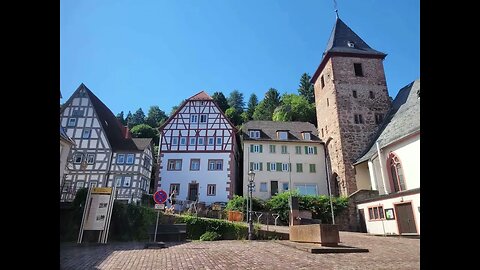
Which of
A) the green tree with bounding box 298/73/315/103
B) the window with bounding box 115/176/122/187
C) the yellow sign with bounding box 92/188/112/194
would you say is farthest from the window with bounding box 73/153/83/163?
the green tree with bounding box 298/73/315/103

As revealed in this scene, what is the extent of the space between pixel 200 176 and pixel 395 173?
710 inches

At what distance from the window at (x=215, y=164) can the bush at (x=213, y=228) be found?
1299 cm

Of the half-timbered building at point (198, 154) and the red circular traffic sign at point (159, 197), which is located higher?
the half-timbered building at point (198, 154)

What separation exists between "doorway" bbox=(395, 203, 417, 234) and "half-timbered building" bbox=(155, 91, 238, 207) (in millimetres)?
15316

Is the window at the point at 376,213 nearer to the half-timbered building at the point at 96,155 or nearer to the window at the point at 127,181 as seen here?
the half-timbered building at the point at 96,155

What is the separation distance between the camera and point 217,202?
2980 centimetres

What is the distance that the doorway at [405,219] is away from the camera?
62.8 feet

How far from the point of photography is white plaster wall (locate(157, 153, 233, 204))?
30.4 m

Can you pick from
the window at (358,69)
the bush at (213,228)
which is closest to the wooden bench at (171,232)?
the bush at (213,228)

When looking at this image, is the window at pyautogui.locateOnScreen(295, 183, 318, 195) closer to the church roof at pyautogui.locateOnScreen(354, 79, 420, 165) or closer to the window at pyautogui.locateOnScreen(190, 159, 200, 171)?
the church roof at pyautogui.locateOnScreen(354, 79, 420, 165)
